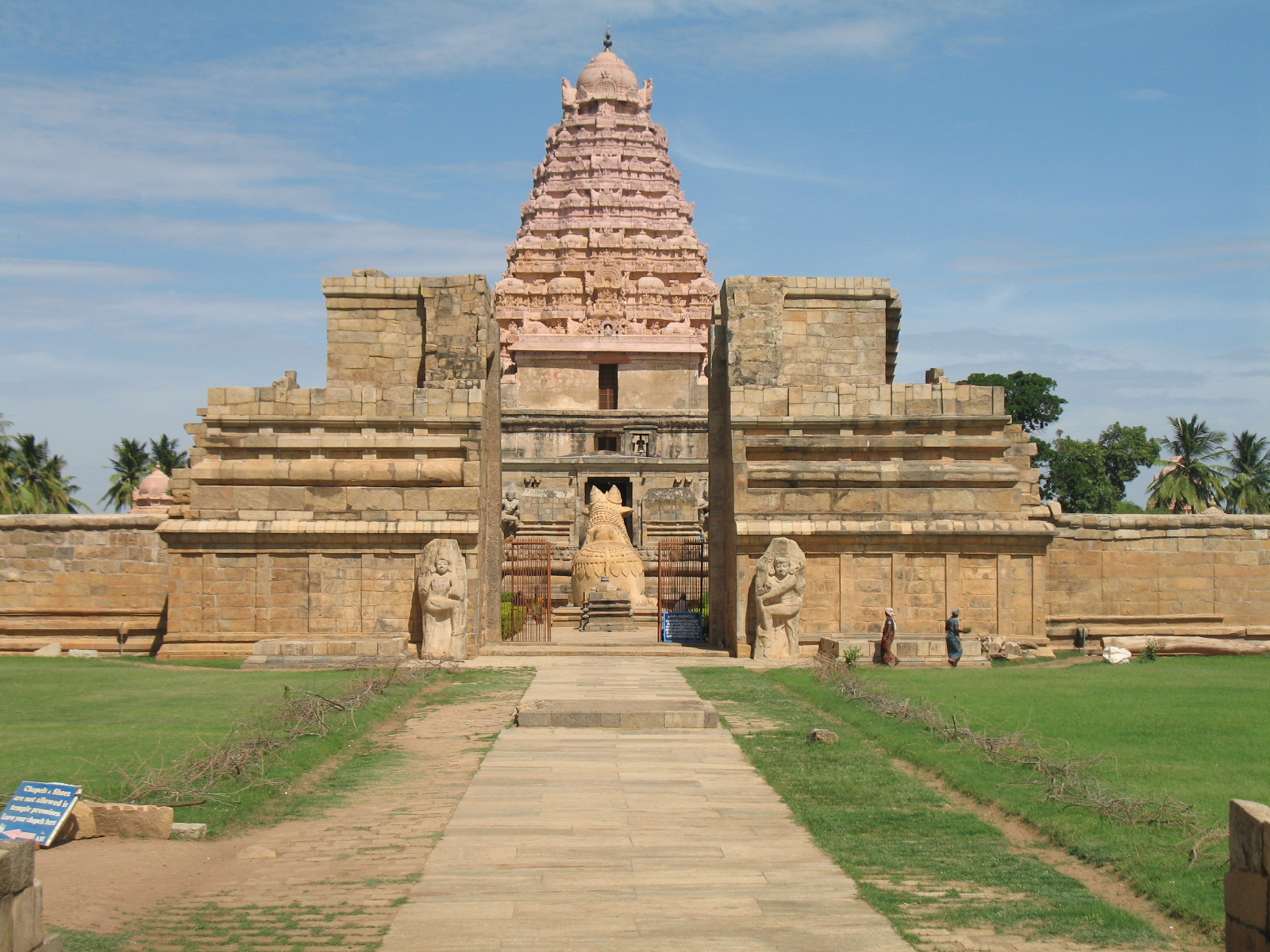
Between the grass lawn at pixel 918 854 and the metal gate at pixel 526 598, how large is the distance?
11.7 m

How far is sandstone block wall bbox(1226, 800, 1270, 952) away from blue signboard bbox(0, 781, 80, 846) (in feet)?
18.7

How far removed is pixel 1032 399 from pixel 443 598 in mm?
51196

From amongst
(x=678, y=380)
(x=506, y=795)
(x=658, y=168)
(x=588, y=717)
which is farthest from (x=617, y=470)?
(x=506, y=795)

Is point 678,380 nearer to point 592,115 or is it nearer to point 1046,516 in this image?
point 592,115

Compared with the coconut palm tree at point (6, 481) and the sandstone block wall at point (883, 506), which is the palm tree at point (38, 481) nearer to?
the coconut palm tree at point (6, 481)

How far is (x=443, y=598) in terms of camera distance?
57.2ft

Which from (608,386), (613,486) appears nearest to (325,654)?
(613,486)

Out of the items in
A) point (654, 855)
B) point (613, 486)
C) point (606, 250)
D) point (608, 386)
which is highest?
point (606, 250)

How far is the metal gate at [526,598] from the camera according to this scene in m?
22.4

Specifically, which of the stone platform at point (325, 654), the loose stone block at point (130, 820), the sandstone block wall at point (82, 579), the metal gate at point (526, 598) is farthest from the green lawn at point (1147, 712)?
the sandstone block wall at point (82, 579)

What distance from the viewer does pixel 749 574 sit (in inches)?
728

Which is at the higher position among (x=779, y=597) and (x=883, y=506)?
(x=883, y=506)

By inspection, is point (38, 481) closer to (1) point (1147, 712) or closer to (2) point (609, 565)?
(2) point (609, 565)

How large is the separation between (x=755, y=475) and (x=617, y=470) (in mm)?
22106
